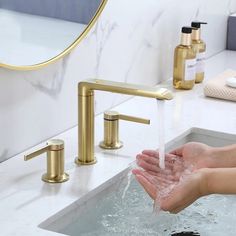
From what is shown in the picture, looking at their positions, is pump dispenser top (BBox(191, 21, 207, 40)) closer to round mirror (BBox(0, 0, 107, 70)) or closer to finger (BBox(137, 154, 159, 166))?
round mirror (BBox(0, 0, 107, 70))

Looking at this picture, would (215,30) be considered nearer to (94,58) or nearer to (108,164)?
(94,58)

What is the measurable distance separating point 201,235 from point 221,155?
192 mm

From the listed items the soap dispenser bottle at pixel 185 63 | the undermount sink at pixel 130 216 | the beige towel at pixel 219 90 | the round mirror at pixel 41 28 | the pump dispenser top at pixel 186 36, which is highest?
the round mirror at pixel 41 28

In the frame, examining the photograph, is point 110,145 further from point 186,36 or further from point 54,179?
point 186,36

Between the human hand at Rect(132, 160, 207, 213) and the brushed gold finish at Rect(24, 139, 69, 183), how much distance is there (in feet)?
0.45

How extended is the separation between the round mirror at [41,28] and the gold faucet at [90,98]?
0.12 m

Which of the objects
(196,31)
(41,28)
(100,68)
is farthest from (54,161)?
(196,31)

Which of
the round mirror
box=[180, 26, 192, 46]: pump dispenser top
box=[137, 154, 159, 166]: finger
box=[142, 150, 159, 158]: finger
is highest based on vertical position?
the round mirror

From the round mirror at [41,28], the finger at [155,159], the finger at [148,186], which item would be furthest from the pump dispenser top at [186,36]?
the finger at [148,186]

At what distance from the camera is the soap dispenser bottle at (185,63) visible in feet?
5.41

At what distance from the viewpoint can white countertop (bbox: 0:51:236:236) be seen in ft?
3.41

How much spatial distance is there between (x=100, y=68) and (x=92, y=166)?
32cm

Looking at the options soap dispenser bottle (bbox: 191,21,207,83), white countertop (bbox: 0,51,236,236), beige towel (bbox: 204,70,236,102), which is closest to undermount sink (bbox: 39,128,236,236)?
white countertop (bbox: 0,51,236,236)

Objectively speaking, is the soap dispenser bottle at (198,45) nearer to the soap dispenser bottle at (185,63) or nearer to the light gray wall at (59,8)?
the soap dispenser bottle at (185,63)
